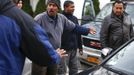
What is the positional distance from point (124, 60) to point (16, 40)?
196 cm

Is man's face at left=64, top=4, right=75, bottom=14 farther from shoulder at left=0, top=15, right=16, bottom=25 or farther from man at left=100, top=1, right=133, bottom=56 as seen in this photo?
shoulder at left=0, top=15, right=16, bottom=25

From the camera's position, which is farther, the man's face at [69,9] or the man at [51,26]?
the man's face at [69,9]

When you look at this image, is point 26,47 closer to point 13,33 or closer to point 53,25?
point 13,33

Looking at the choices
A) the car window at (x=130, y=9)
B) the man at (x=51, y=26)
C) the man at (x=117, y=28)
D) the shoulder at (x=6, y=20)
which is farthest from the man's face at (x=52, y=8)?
the car window at (x=130, y=9)

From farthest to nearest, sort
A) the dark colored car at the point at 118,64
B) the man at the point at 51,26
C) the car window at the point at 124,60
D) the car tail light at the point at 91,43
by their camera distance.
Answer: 1. the car tail light at the point at 91,43
2. the man at the point at 51,26
3. the car window at the point at 124,60
4. the dark colored car at the point at 118,64

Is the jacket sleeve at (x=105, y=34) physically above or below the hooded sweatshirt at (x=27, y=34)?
below

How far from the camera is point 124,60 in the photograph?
4922mm

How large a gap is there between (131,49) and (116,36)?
1634mm

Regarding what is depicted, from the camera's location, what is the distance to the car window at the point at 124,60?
4.69 m

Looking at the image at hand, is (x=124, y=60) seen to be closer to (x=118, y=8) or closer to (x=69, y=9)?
(x=118, y=8)

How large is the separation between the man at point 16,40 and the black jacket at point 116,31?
11.2 ft

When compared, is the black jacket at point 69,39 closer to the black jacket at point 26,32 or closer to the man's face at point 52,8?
the man's face at point 52,8

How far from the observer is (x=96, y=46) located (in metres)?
8.71

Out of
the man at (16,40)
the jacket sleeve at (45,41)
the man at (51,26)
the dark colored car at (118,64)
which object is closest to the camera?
the man at (16,40)
